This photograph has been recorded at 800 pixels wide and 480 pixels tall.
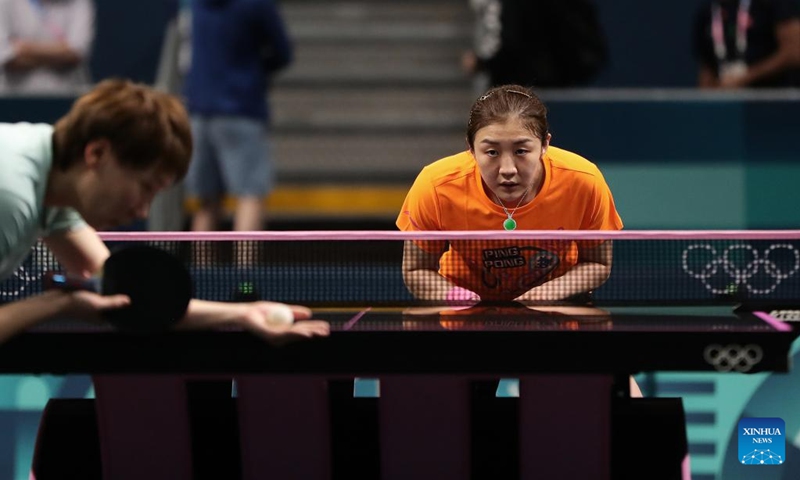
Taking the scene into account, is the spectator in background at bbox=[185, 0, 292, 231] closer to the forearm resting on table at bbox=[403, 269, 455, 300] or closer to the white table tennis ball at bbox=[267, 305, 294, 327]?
the forearm resting on table at bbox=[403, 269, 455, 300]

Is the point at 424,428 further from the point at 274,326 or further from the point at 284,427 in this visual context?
the point at 274,326

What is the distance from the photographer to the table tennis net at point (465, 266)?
3.17 m

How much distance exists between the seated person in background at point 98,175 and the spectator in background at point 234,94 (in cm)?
377

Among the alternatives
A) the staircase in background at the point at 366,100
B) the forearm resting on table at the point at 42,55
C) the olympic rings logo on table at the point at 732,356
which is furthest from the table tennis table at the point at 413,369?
the forearm resting on table at the point at 42,55

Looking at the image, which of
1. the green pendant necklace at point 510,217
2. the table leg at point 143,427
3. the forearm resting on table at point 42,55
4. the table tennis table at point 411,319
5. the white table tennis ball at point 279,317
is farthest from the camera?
the forearm resting on table at point 42,55

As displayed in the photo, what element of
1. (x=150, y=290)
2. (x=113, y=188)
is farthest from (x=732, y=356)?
(x=113, y=188)

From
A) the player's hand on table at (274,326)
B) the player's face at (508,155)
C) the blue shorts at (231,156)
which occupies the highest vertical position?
the blue shorts at (231,156)

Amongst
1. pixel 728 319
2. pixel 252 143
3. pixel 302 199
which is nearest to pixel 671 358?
pixel 728 319

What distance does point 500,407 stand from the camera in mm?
3326

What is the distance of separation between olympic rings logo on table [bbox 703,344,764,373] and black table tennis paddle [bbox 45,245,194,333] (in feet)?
3.82

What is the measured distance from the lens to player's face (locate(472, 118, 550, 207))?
138 inches

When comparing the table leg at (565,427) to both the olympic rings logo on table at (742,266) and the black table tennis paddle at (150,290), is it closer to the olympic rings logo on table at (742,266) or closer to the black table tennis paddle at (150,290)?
the olympic rings logo on table at (742,266)

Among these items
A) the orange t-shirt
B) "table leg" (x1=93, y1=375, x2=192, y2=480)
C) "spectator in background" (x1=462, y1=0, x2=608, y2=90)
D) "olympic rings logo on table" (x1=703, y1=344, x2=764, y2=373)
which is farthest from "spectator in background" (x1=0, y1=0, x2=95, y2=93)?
"olympic rings logo on table" (x1=703, y1=344, x2=764, y2=373)

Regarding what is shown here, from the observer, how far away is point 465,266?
3402 millimetres
